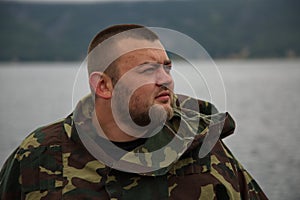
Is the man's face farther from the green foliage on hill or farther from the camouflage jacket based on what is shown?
the green foliage on hill

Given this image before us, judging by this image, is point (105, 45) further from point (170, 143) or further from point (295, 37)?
point (295, 37)

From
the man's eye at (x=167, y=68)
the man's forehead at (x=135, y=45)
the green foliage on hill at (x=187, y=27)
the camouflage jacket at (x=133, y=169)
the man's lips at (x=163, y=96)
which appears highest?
the green foliage on hill at (x=187, y=27)

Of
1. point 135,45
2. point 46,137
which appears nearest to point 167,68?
point 135,45

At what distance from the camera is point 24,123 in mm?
32281

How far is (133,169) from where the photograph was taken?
11.9 feet

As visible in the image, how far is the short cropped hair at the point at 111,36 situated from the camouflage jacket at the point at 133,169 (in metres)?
0.25

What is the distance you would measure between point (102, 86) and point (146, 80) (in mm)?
306

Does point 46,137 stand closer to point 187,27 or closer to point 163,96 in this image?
Result: point 163,96

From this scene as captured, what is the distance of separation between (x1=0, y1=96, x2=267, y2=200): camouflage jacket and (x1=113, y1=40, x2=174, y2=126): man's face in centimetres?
19

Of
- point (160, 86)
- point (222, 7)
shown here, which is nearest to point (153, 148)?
point (160, 86)

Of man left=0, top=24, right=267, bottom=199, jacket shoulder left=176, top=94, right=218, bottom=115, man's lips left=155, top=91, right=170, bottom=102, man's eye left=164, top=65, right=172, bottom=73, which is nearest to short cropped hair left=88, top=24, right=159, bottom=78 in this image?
man left=0, top=24, right=267, bottom=199

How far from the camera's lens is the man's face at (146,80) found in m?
3.55

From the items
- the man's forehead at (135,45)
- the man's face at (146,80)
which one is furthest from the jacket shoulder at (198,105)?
the man's forehead at (135,45)

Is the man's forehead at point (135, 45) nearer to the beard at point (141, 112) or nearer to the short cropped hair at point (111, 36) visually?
the short cropped hair at point (111, 36)
